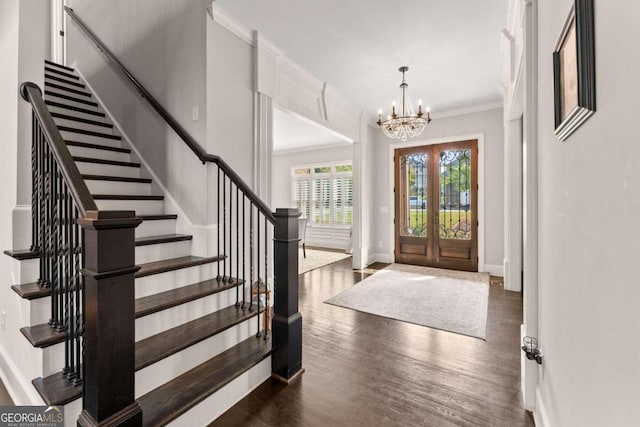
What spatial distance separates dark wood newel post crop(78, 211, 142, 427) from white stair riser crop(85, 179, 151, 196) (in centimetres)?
193

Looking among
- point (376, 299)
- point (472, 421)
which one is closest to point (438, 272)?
point (376, 299)

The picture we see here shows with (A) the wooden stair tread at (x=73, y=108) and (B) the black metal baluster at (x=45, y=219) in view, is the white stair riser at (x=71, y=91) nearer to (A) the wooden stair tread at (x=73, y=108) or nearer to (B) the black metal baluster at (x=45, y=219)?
(A) the wooden stair tread at (x=73, y=108)

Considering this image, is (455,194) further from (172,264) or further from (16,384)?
(16,384)

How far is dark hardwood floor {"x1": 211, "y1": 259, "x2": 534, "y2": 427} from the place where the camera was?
1740 mm

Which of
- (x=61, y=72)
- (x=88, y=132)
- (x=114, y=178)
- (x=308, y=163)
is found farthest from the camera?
(x=308, y=163)

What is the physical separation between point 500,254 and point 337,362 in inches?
156

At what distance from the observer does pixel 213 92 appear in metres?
2.69

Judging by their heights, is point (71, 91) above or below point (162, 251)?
above

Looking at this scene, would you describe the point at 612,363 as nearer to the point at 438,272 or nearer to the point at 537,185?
the point at 537,185

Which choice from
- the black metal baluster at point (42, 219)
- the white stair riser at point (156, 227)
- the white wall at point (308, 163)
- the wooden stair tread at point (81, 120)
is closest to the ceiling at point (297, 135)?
the white wall at point (308, 163)

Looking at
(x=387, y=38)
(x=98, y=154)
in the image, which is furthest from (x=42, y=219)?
(x=387, y=38)

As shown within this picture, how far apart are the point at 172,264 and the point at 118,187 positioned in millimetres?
1195

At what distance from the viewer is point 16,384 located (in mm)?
1737

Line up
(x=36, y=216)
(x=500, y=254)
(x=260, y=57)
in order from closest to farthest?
1. (x=36, y=216)
2. (x=260, y=57)
3. (x=500, y=254)
